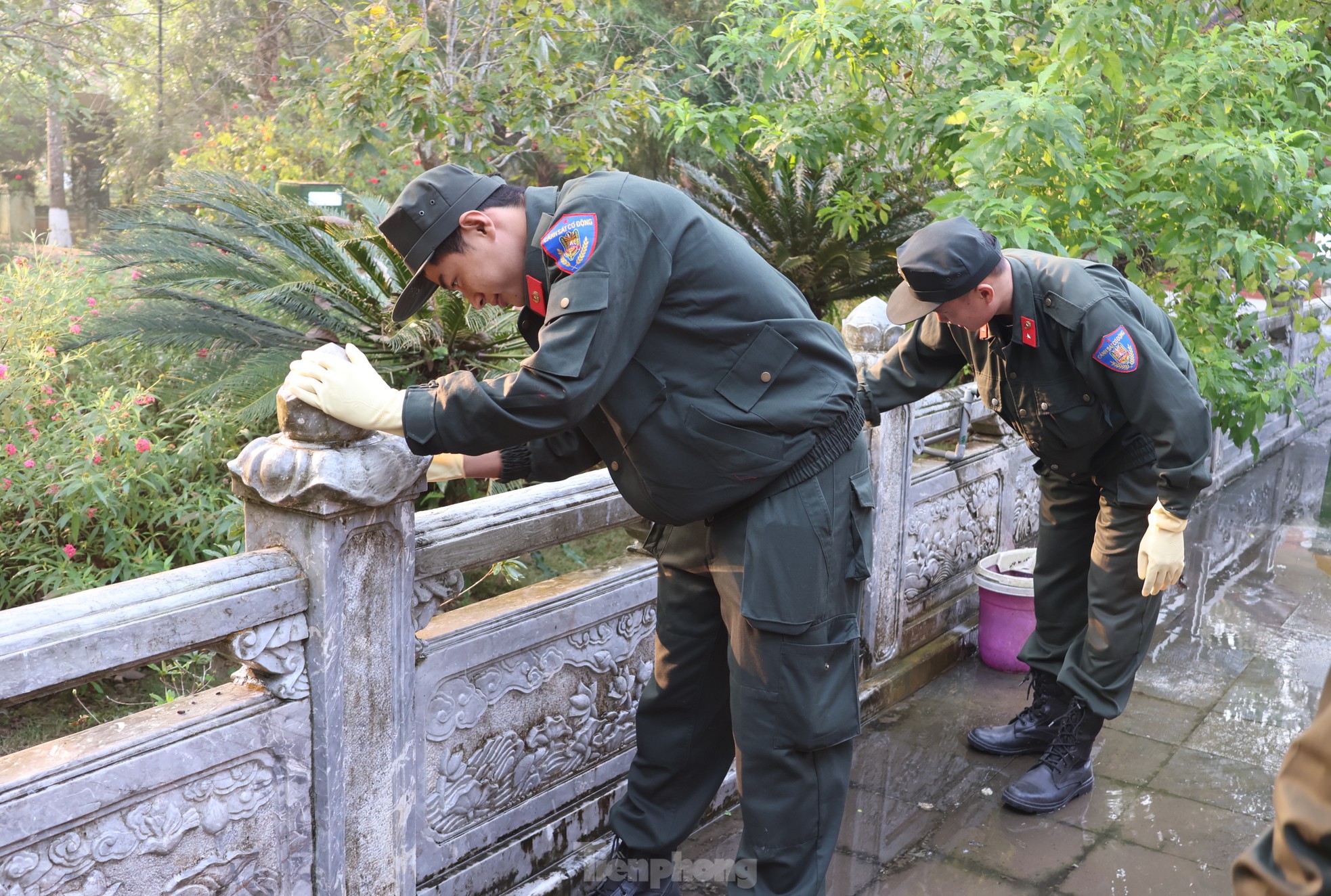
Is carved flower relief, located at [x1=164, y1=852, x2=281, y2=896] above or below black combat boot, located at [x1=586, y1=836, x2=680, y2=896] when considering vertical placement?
above

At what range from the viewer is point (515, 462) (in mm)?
2604

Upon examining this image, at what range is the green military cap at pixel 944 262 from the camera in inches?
120

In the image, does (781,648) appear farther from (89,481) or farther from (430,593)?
(89,481)

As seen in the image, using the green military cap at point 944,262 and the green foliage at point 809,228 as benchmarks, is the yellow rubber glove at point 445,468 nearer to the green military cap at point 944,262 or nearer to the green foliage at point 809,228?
the green military cap at point 944,262

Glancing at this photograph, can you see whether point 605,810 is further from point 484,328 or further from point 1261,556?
point 1261,556

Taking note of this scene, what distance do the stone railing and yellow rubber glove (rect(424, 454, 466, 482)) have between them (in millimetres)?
126

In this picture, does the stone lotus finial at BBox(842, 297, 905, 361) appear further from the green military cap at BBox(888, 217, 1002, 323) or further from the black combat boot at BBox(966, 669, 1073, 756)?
the black combat boot at BBox(966, 669, 1073, 756)

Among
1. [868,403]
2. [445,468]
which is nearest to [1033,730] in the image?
[868,403]

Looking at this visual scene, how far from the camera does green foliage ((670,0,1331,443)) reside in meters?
4.30

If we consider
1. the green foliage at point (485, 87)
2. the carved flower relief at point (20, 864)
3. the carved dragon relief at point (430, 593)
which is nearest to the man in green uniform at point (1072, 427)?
the carved dragon relief at point (430, 593)

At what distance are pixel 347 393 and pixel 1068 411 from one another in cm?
219

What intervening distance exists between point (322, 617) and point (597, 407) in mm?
718

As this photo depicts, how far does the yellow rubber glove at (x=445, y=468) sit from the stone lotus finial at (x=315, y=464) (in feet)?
0.62

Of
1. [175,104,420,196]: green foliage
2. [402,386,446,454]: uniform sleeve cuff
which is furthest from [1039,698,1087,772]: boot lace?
[175,104,420,196]: green foliage
